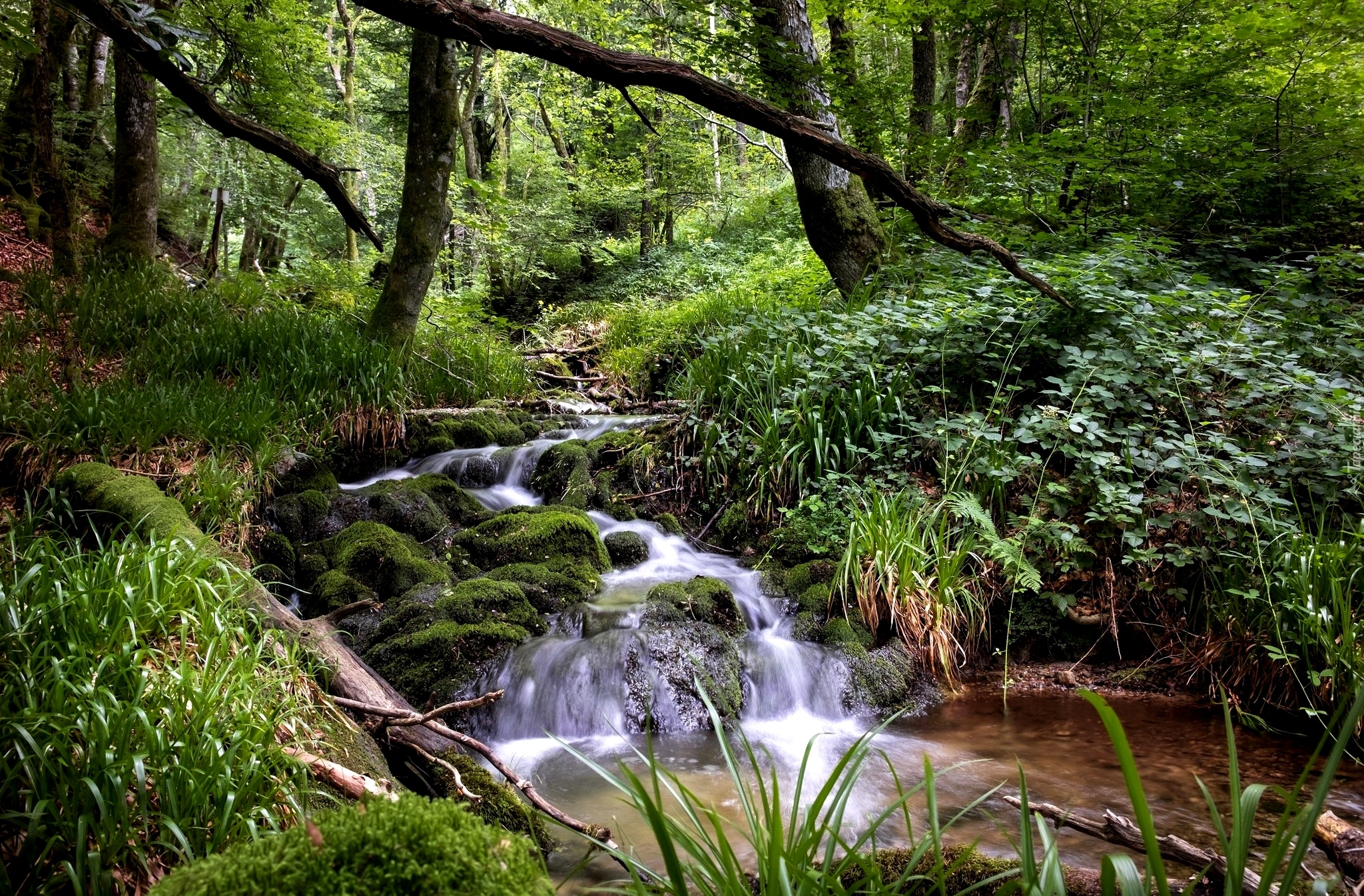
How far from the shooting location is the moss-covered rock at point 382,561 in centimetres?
480

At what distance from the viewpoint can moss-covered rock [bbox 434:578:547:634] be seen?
4.41 meters

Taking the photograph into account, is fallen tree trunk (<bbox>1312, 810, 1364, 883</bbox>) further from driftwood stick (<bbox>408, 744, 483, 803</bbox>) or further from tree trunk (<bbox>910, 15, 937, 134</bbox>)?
tree trunk (<bbox>910, 15, 937, 134</bbox>)

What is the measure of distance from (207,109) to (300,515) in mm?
3471

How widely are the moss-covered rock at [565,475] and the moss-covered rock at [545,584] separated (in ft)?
4.59

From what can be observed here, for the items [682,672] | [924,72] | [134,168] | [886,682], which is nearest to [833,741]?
[886,682]

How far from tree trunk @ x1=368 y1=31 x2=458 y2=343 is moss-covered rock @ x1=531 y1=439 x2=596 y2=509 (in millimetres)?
2535

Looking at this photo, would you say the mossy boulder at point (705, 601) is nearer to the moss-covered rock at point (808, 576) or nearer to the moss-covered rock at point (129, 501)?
the moss-covered rock at point (808, 576)

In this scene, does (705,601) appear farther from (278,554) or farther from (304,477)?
(304,477)

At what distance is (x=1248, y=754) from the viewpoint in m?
3.62

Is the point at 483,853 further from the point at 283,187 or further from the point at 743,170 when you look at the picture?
the point at 743,170

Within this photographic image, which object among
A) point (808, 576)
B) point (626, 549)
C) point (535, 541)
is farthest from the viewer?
point (626, 549)

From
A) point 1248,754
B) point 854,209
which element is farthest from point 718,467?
point 1248,754

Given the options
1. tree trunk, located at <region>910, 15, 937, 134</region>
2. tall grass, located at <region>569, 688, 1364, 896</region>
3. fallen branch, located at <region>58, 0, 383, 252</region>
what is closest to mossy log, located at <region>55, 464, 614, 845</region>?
tall grass, located at <region>569, 688, 1364, 896</region>

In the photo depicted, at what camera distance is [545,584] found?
4.96 metres
